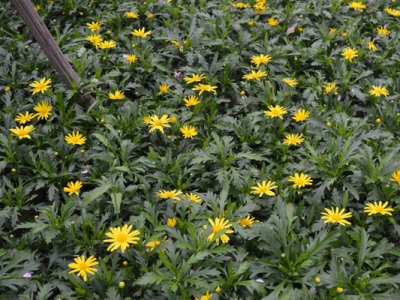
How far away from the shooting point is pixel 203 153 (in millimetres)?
3195

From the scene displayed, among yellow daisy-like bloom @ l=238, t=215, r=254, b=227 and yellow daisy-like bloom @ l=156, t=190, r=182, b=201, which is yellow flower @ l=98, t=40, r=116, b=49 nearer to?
yellow daisy-like bloom @ l=156, t=190, r=182, b=201

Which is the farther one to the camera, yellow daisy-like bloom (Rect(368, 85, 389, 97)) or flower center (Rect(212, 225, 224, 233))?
yellow daisy-like bloom (Rect(368, 85, 389, 97))

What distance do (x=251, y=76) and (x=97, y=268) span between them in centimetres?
194

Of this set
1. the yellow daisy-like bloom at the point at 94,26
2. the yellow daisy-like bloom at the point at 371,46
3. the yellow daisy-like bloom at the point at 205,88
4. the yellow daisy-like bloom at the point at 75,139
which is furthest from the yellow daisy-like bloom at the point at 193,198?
the yellow daisy-like bloom at the point at 371,46

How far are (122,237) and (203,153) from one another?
87 centimetres

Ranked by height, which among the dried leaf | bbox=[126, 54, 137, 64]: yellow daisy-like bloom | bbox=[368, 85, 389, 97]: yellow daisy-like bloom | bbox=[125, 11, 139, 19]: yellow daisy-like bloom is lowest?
bbox=[368, 85, 389, 97]: yellow daisy-like bloom

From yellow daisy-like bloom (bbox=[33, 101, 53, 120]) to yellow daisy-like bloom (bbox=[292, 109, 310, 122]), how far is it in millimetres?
1724

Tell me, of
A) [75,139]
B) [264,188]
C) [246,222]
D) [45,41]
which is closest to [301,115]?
[264,188]

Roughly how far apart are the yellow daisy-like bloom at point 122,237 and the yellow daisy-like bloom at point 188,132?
0.92m

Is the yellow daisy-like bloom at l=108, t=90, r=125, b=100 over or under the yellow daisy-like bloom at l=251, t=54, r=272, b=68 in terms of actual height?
over

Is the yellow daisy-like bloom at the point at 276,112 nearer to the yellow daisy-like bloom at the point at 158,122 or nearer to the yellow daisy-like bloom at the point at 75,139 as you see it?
the yellow daisy-like bloom at the point at 158,122

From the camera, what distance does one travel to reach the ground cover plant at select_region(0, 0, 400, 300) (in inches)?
100

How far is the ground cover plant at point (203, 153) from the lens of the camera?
2.55 m

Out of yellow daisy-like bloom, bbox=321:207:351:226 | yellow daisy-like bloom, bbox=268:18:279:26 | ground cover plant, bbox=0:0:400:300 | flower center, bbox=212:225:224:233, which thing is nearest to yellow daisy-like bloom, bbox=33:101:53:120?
ground cover plant, bbox=0:0:400:300
